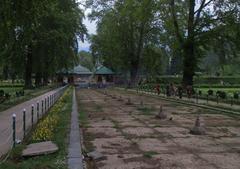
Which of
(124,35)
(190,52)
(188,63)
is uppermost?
(124,35)

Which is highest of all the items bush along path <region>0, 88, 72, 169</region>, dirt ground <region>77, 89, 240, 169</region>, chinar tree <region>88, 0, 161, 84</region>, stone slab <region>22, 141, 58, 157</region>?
chinar tree <region>88, 0, 161, 84</region>

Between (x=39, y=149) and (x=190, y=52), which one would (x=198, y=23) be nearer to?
(x=190, y=52)

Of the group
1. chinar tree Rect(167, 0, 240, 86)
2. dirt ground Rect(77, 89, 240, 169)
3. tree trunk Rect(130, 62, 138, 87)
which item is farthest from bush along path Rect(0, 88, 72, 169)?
tree trunk Rect(130, 62, 138, 87)

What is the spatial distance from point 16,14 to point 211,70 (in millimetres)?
125877

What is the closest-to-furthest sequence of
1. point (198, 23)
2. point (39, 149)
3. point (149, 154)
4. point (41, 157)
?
point (41, 157), point (39, 149), point (149, 154), point (198, 23)

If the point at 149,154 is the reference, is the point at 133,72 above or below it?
above

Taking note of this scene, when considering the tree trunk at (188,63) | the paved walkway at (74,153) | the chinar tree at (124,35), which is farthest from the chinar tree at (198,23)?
the paved walkway at (74,153)

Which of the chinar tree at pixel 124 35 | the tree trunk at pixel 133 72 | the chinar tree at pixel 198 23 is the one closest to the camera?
the chinar tree at pixel 198 23

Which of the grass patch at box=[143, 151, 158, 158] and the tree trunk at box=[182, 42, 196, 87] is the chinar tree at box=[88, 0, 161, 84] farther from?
the grass patch at box=[143, 151, 158, 158]

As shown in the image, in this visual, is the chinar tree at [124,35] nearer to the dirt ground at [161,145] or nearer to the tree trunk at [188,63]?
the tree trunk at [188,63]

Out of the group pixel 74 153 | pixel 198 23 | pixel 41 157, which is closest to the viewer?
pixel 41 157

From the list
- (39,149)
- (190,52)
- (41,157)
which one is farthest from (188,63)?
(41,157)

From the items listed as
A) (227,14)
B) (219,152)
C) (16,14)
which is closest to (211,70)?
(227,14)

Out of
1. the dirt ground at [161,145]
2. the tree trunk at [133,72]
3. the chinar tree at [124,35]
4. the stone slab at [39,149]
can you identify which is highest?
the chinar tree at [124,35]
